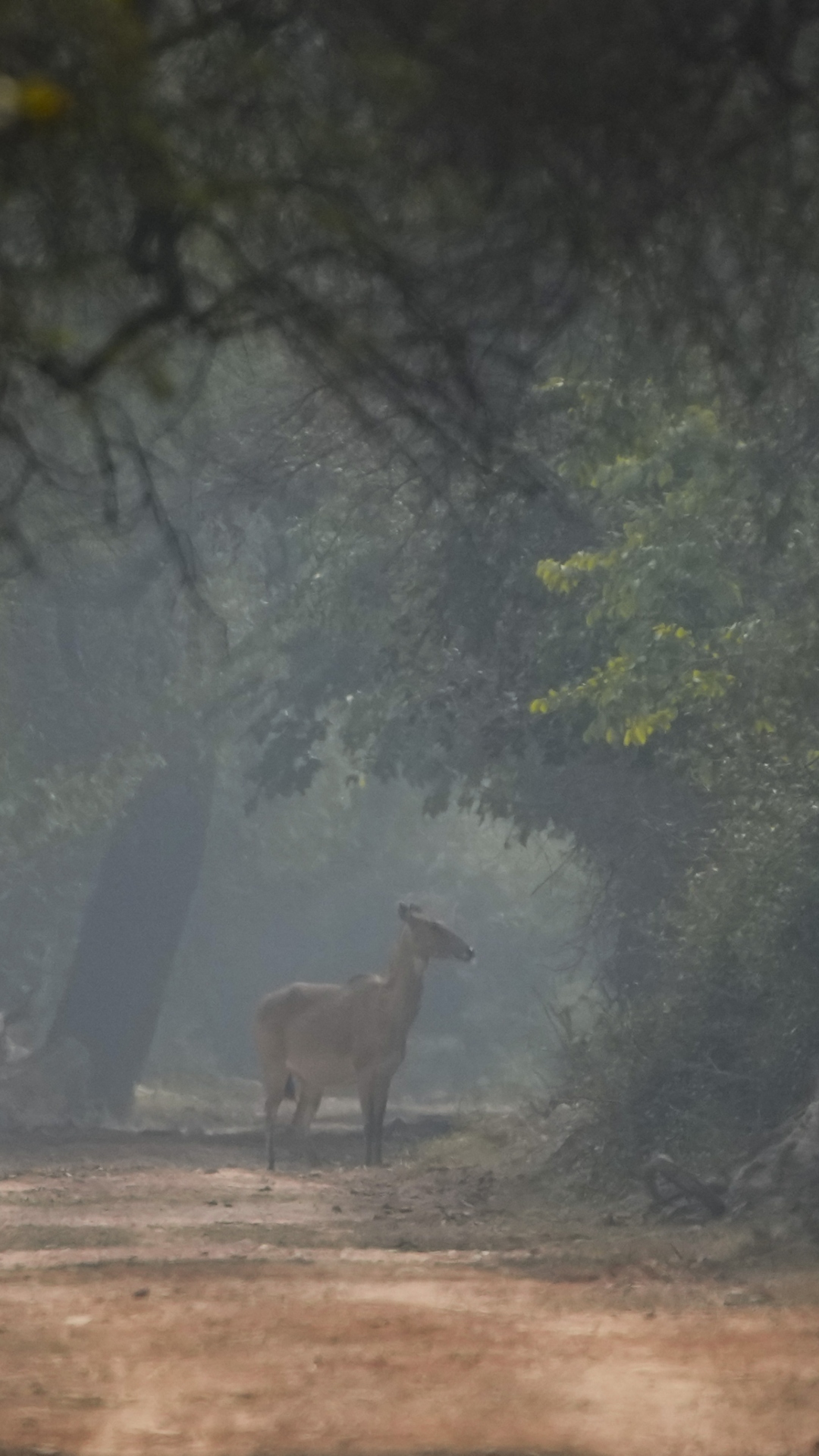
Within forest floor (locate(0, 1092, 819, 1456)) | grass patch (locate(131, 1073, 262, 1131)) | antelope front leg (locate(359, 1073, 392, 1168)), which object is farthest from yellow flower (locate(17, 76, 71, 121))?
grass patch (locate(131, 1073, 262, 1131))

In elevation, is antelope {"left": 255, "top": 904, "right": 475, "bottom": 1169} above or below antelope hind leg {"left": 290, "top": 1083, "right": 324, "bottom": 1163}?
above

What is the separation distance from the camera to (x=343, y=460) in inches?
802

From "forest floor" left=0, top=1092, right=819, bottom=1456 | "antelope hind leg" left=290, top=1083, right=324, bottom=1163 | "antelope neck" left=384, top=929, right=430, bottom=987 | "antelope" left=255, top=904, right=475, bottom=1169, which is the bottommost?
"forest floor" left=0, top=1092, right=819, bottom=1456

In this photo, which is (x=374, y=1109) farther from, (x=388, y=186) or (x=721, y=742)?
(x=388, y=186)

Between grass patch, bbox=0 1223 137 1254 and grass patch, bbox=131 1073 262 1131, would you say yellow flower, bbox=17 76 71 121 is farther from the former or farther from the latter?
grass patch, bbox=131 1073 262 1131

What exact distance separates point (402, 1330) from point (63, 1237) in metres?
4.44

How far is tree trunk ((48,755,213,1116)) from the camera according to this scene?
100.0 ft

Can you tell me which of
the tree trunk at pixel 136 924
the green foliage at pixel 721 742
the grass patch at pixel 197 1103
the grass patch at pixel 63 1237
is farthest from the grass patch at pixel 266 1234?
the tree trunk at pixel 136 924

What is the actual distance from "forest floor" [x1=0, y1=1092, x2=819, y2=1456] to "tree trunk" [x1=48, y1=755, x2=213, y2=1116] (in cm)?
1665

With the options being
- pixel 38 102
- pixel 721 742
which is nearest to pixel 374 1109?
pixel 721 742

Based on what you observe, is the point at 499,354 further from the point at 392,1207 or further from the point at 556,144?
the point at 392,1207

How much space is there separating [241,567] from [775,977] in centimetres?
1792

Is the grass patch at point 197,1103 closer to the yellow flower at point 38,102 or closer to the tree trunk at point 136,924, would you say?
the tree trunk at point 136,924

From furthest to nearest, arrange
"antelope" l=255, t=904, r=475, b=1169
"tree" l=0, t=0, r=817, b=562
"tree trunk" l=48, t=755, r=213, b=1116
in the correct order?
"tree trunk" l=48, t=755, r=213, b=1116 → "antelope" l=255, t=904, r=475, b=1169 → "tree" l=0, t=0, r=817, b=562
